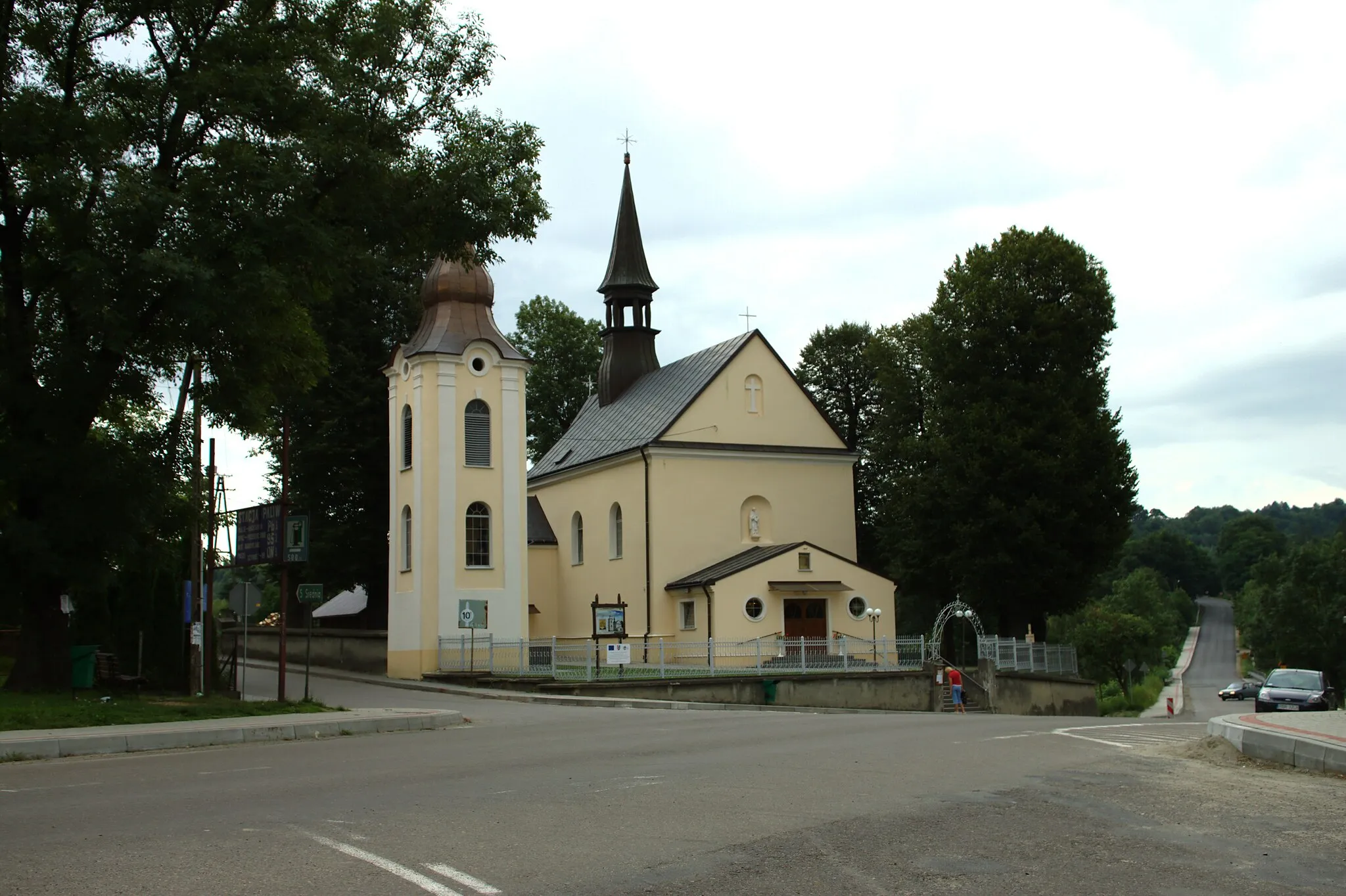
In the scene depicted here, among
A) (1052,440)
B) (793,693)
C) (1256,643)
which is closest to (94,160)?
(793,693)

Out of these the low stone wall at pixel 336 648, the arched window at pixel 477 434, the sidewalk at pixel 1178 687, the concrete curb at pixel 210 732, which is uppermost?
the arched window at pixel 477 434

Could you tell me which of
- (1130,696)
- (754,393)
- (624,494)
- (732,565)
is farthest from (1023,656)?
(1130,696)

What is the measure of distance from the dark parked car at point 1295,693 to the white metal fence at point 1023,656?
901cm

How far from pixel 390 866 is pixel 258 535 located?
17.9 metres

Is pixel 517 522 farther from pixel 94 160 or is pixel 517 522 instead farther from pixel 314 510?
pixel 94 160

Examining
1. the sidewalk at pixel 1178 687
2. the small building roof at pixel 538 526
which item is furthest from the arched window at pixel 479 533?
Answer: the sidewalk at pixel 1178 687

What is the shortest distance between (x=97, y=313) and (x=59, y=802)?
975 cm

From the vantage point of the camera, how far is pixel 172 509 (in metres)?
22.0

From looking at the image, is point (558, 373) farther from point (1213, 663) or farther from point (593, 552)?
point (1213, 663)

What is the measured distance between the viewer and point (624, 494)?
42812mm

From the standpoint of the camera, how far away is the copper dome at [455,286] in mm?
37469

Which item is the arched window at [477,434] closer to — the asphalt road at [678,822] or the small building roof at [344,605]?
the small building roof at [344,605]

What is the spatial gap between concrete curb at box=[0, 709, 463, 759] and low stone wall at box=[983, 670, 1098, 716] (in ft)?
69.7

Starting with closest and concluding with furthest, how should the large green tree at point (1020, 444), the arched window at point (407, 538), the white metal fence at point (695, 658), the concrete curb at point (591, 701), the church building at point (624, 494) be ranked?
the concrete curb at point (591, 701) → the white metal fence at point (695, 658) → the church building at point (624, 494) → the arched window at point (407, 538) → the large green tree at point (1020, 444)
